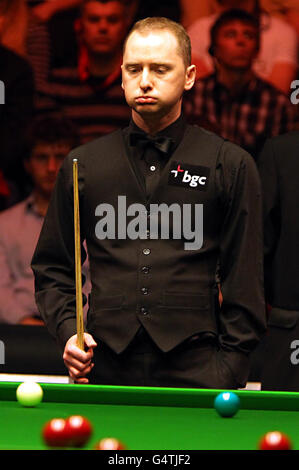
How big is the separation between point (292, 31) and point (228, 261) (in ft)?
9.18

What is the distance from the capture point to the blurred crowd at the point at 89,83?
16.9ft

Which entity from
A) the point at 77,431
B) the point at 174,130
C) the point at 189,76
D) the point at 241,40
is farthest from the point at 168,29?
the point at 241,40

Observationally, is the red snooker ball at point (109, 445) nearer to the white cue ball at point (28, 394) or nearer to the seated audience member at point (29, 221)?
the white cue ball at point (28, 394)

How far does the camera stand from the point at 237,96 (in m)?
5.21

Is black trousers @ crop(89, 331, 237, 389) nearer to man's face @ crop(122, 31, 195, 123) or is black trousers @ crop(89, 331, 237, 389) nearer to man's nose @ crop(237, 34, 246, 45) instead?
man's face @ crop(122, 31, 195, 123)

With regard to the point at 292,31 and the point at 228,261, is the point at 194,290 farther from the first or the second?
the point at 292,31

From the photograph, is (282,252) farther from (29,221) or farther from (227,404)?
(29,221)

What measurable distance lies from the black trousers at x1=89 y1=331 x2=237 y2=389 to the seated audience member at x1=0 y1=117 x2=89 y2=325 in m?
2.74

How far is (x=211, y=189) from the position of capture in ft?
8.65

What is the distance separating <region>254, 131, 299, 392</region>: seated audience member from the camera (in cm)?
320

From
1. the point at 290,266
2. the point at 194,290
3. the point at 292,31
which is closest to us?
the point at 194,290

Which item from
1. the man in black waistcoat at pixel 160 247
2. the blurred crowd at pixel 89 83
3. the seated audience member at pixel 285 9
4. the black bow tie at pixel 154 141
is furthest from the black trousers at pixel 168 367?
the seated audience member at pixel 285 9

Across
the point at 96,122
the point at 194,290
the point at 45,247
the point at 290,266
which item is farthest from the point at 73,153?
the point at 96,122

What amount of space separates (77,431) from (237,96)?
360 cm
